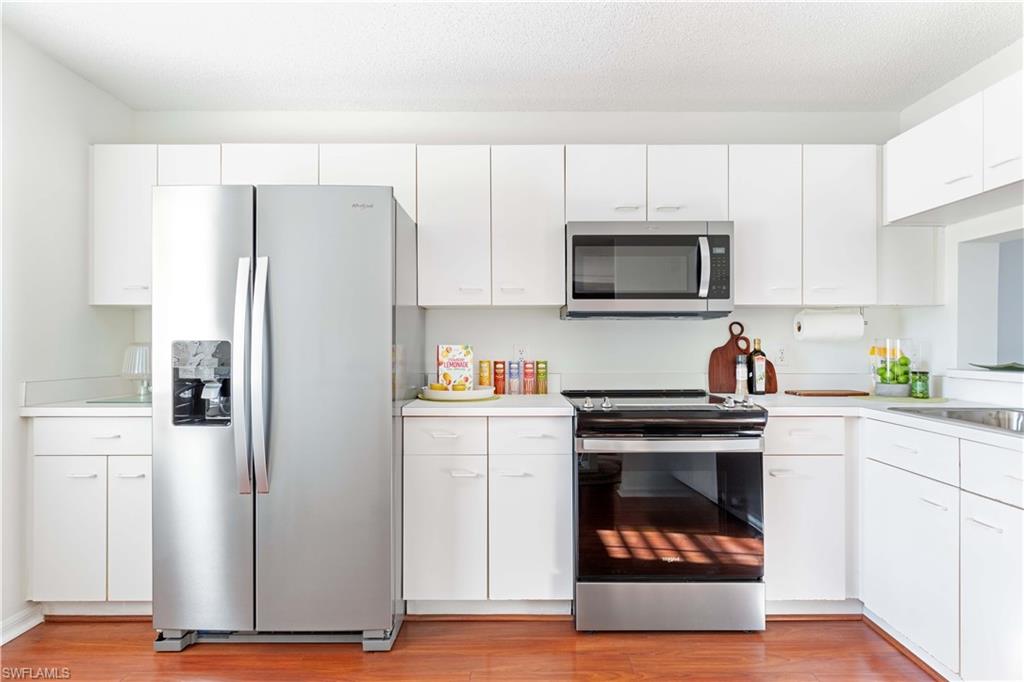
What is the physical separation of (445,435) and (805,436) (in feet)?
4.87

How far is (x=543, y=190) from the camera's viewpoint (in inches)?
114

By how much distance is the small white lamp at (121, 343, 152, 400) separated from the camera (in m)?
2.91

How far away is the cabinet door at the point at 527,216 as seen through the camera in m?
2.90

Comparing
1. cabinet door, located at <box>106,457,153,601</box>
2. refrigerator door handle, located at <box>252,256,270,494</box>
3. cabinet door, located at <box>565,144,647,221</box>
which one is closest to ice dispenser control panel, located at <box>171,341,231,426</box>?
refrigerator door handle, located at <box>252,256,270,494</box>

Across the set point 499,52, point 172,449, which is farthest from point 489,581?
point 499,52

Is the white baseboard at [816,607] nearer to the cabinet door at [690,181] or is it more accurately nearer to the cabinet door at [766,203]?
the cabinet door at [766,203]

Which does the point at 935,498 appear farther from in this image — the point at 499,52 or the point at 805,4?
the point at 499,52

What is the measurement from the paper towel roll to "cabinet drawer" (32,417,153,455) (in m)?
3.01

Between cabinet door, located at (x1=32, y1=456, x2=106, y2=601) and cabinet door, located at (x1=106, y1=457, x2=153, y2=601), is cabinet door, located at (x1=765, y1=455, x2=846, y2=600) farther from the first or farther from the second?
cabinet door, located at (x1=32, y1=456, x2=106, y2=601)

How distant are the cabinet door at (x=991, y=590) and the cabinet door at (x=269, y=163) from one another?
285cm

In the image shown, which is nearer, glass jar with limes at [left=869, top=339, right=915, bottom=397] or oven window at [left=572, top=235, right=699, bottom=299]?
oven window at [left=572, top=235, right=699, bottom=299]

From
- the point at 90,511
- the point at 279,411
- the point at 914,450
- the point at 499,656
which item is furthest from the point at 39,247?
the point at 914,450

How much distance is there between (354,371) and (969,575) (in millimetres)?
2100

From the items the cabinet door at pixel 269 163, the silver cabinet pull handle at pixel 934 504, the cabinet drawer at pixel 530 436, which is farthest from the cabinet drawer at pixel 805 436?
the cabinet door at pixel 269 163
